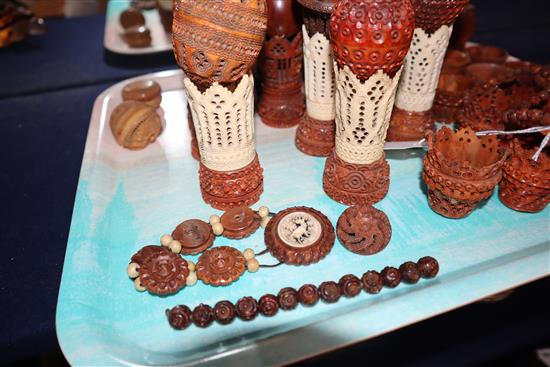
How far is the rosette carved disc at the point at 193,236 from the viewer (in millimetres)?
959

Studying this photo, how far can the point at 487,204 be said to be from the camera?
1.08 meters

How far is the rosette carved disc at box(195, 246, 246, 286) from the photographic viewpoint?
2.94 ft

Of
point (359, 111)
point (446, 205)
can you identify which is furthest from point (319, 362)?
point (359, 111)

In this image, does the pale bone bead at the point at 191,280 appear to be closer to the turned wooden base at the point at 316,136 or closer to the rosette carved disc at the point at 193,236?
the rosette carved disc at the point at 193,236

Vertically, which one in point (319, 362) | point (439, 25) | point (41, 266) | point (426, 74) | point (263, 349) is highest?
point (439, 25)

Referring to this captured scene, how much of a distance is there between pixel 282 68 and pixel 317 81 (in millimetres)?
163

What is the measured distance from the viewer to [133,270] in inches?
35.6

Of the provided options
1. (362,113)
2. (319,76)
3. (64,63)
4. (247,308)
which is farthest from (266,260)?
(64,63)

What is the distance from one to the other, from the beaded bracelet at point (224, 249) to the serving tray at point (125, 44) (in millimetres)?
1072

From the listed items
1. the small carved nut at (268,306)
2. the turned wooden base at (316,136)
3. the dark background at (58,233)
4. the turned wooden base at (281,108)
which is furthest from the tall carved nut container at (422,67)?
the small carved nut at (268,306)

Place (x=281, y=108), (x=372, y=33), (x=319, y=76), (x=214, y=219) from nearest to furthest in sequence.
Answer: (x=372, y=33)
(x=214, y=219)
(x=319, y=76)
(x=281, y=108)

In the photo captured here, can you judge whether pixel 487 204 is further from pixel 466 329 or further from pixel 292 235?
pixel 292 235

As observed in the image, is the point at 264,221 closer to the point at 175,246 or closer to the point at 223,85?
the point at 175,246

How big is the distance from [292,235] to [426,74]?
56 cm
